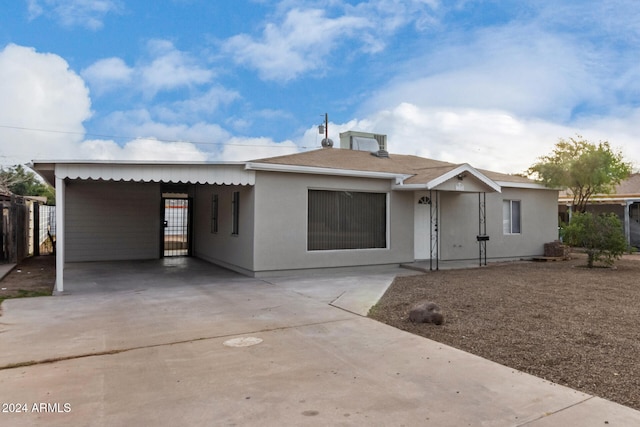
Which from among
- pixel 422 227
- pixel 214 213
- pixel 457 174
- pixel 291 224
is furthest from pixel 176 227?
pixel 457 174

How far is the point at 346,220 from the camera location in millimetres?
11367

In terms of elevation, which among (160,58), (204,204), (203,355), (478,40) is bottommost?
(203,355)

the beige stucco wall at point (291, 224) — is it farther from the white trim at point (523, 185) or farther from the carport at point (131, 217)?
the white trim at point (523, 185)

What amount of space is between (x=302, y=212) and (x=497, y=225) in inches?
290

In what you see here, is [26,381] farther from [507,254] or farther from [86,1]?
[507,254]

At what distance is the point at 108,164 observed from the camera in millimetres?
8430

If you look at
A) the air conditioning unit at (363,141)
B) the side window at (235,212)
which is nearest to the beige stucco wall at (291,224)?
the side window at (235,212)

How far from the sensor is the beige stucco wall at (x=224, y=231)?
33.9 feet

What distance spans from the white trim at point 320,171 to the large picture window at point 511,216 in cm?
474

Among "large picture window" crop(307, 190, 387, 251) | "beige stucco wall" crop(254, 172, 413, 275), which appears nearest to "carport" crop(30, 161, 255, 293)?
Result: "beige stucco wall" crop(254, 172, 413, 275)

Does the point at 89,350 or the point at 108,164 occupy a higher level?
the point at 108,164

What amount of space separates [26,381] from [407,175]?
33.0 ft

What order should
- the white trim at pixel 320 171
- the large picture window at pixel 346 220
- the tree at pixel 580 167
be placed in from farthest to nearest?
1. the tree at pixel 580 167
2. the large picture window at pixel 346 220
3. the white trim at pixel 320 171

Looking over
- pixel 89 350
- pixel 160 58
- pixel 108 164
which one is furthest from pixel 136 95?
pixel 89 350
